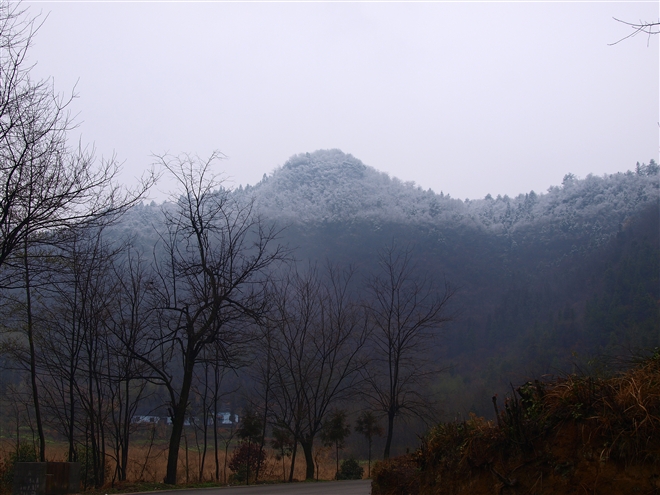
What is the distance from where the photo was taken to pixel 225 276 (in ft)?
64.2

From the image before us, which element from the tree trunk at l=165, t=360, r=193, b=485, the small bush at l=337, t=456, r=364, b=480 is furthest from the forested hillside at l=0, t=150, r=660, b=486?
the small bush at l=337, t=456, r=364, b=480

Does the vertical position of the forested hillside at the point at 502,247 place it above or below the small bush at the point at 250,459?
above

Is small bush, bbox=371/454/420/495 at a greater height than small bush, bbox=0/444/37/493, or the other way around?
small bush, bbox=371/454/420/495

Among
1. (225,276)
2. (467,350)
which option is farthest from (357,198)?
(225,276)

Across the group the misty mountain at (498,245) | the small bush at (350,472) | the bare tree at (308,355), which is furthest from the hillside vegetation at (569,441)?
the misty mountain at (498,245)

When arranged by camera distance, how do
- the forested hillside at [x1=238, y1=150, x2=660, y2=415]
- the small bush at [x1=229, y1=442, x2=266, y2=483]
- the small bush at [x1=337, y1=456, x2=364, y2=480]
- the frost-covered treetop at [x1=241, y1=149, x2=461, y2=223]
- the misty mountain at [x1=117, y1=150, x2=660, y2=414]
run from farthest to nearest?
the frost-covered treetop at [x1=241, y1=149, x2=461, y2=223] → the forested hillside at [x1=238, y1=150, x2=660, y2=415] → the misty mountain at [x1=117, y1=150, x2=660, y2=414] → the small bush at [x1=337, y1=456, x2=364, y2=480] → the small bush at [x1=229, y1=442, x2=266, y2=483]

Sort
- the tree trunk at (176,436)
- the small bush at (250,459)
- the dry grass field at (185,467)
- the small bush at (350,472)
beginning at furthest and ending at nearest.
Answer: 1. the small bush at (350,472)
2. the small bush at (250,459)
3. the dry grass field at (185,467)
4. the tree trunk at (176,436)

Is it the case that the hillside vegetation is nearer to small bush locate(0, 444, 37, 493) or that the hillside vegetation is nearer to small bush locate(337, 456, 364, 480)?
small bush locate(0, 444, 37, 493)

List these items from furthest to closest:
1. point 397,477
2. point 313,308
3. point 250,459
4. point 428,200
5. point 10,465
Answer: point 428,200 → point 313,308 → point 250,459 → point 10,465 → point 397,477

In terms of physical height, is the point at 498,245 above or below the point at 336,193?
below

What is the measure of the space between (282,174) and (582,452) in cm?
12513

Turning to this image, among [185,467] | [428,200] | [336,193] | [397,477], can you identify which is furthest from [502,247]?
[397,477]

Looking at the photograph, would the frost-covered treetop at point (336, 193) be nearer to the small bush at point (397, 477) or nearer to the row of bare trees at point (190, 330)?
the row of bare trees at point (190, 330)

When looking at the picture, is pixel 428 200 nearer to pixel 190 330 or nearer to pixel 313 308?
pixel 313 308
